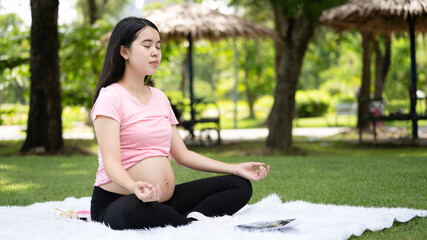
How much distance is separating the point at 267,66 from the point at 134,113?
962 inches

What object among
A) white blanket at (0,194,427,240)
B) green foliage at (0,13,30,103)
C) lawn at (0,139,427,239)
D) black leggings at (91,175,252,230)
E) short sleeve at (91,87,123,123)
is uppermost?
green foliage at (0,13,30,103)

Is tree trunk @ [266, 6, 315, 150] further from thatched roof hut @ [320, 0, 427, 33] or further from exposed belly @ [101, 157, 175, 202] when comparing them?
exposed belly @ [101, 157, 175, 202]

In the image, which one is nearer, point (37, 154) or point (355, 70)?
point (37, 154)

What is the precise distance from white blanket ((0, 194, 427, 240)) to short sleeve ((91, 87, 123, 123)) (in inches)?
25.3

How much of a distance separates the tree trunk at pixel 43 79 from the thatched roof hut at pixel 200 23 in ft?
6.85

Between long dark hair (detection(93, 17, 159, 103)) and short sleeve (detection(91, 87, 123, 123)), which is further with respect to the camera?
long dark hair (detection(93, 17, 159, 103))

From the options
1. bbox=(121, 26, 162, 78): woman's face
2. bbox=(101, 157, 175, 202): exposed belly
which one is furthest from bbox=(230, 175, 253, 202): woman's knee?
bbox=(121, 26, 162, 78): woman's face

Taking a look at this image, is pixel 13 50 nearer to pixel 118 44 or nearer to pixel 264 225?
pixel 118 44

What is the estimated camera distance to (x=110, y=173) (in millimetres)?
2838

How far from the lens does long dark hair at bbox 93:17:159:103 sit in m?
3.04

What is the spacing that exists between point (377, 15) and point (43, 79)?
650 centimetres

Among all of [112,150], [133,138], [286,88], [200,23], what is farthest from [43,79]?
[112,150]

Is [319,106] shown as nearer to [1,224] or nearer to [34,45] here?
[34,45]

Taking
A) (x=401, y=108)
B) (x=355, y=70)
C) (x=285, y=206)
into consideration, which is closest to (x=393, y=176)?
(x=285, y=206)
